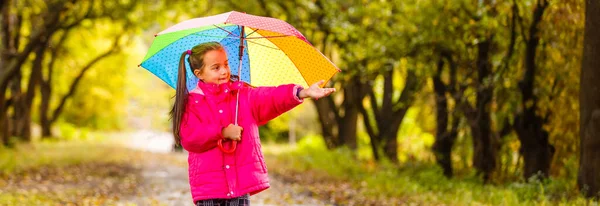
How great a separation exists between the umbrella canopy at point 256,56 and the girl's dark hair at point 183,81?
0.54m

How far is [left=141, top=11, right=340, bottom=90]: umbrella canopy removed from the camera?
18.6 feet

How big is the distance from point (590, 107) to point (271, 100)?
17.9 ft

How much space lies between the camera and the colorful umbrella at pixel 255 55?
18.5 feet

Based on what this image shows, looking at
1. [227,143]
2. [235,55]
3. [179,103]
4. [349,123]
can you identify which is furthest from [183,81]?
[349,123]

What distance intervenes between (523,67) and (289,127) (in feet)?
116

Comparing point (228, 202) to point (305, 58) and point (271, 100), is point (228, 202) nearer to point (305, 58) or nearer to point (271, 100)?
point (271, 100)

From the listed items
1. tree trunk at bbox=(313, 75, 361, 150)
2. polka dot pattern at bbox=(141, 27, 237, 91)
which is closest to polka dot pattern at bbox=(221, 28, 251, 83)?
polka dot pattern at bbox=(141, 27, 237, 91)

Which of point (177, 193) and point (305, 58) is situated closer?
point (305, 58)

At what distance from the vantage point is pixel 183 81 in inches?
196

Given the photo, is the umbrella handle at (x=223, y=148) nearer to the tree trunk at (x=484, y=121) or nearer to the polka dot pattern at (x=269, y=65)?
the polka dot pattern at (x=269, y=65)

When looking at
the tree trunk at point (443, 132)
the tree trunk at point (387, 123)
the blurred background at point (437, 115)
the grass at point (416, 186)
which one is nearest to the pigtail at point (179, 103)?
the blurred background at point (437, 115)

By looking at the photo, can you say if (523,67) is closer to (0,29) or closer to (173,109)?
(173,109)

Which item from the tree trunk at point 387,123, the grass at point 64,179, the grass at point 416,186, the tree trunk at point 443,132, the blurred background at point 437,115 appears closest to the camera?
the grass at point 416,186

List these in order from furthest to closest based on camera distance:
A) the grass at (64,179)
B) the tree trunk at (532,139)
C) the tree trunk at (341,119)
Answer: the tree trunk at (341,119) → the tree trunk at (532,139) → the grass at (64,179)
